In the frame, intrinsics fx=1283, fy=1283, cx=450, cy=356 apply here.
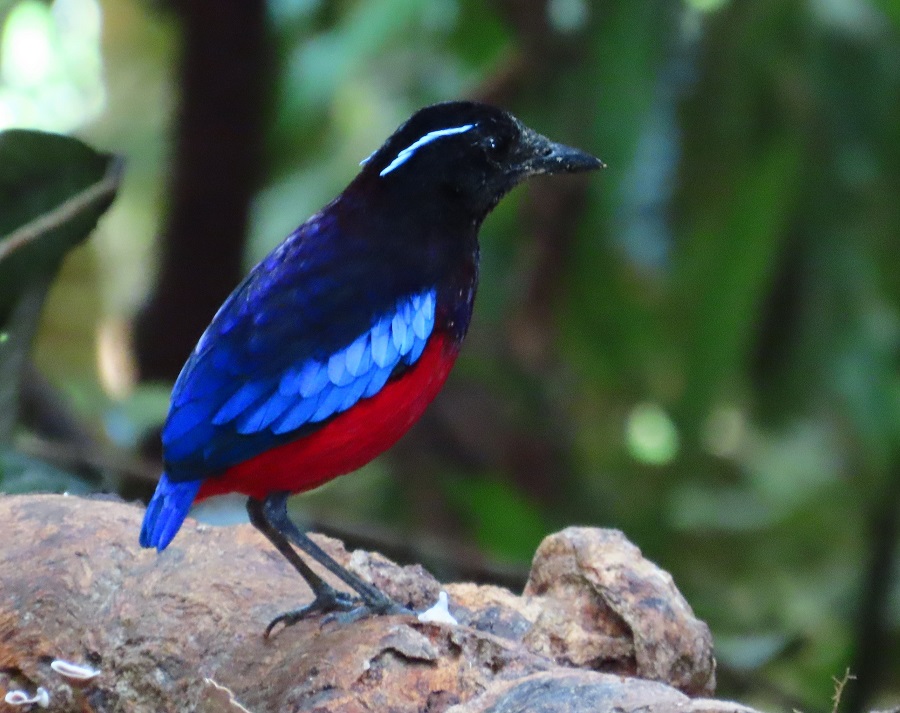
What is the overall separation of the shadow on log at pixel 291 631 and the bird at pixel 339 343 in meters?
0.13

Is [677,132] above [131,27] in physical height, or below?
above

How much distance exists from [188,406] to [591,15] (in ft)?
8.48

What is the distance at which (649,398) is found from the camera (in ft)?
19.1

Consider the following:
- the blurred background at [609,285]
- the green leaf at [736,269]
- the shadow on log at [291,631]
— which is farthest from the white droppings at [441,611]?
the green leaf at [736,269]

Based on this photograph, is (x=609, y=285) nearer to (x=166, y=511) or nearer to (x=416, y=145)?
(x=416, y=145)

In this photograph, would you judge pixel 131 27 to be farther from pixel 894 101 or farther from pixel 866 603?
pixel 866 603

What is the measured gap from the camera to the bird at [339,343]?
2570 millimetres

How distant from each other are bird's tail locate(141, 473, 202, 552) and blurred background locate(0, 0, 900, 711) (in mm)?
1238

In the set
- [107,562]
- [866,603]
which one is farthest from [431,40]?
[107,562]

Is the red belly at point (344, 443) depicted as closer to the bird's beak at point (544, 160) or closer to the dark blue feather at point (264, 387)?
the dark blue feather at point (264, 387)

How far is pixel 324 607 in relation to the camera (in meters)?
2.65

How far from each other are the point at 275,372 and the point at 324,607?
19.5 inches

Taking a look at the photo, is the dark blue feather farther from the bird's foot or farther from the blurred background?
the blurred background

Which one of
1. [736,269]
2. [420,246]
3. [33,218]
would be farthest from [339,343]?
[736,269]
